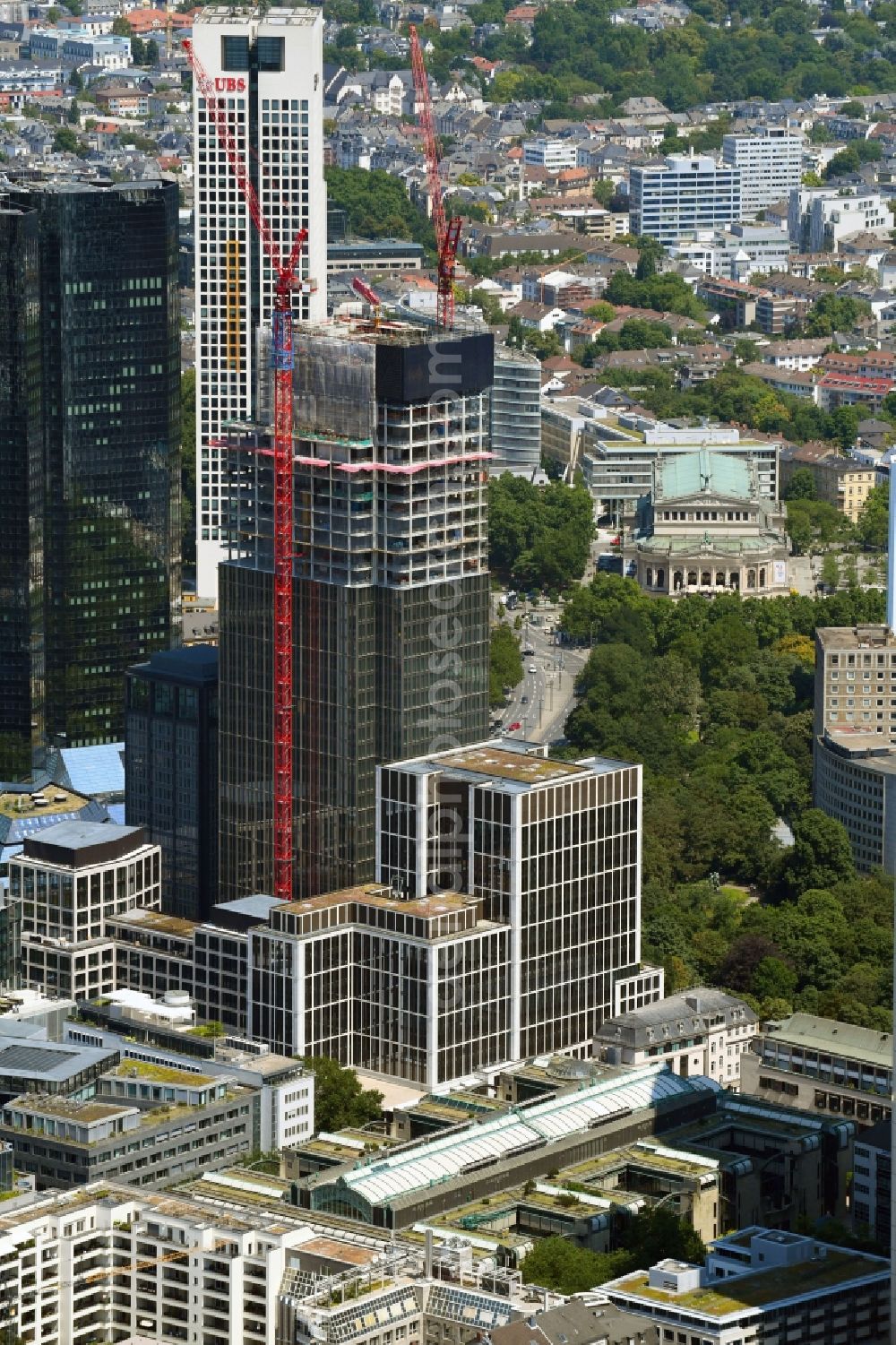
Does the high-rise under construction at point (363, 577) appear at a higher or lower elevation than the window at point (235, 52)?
lower

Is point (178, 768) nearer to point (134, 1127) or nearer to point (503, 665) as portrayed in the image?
point (134, 1127)

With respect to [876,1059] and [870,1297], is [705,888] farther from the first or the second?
[870,1297]

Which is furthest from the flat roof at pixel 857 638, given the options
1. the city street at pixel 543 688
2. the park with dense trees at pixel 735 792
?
the city street at pixel 543 688

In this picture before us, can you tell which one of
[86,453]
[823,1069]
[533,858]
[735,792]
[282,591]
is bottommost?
[823,1069]

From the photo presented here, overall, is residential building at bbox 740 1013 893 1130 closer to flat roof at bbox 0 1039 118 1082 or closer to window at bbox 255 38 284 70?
flat roof at bbox 0 1039 118 1082

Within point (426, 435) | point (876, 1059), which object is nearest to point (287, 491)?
point (426, 435)

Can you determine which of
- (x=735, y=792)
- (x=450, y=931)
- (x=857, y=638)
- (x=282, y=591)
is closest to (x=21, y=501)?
(x=282, y=591)

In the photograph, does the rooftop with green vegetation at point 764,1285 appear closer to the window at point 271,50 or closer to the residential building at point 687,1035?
the residential building at point 687,1035
